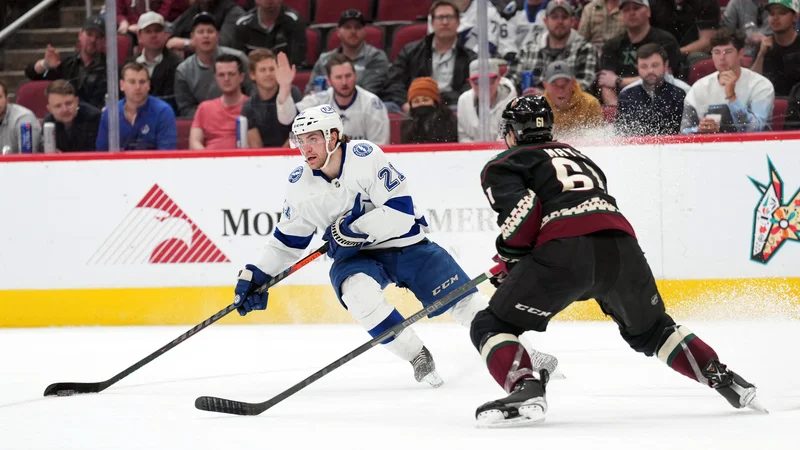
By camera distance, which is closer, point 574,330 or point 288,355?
point 288,355

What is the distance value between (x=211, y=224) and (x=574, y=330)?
2.18 metres

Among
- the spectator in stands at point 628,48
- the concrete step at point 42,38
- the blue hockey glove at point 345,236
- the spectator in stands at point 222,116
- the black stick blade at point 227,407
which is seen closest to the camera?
the black stick blade at point 227,407

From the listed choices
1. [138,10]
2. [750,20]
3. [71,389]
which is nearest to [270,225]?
[138,10]

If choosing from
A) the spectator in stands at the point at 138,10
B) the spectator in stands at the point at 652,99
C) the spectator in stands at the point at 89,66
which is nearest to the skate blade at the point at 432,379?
the spectator in stands at the point at 652,99

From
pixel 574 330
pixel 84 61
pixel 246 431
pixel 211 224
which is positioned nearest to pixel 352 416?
pixel 246 431

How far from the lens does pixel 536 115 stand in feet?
10.7

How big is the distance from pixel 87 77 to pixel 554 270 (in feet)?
13.4

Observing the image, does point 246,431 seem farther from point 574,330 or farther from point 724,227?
point 724,227

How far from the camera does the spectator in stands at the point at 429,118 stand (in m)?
6.03

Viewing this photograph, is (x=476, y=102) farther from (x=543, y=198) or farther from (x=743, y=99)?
(x=543, y=198)

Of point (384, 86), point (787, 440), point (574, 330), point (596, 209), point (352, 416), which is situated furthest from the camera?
point (384, 86)

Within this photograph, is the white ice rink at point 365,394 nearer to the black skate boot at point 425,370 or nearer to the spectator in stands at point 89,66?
the black skate boot at point 425,370

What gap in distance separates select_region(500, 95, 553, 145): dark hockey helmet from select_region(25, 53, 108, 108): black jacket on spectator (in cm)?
368

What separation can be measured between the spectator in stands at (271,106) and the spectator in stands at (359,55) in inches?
5.4
